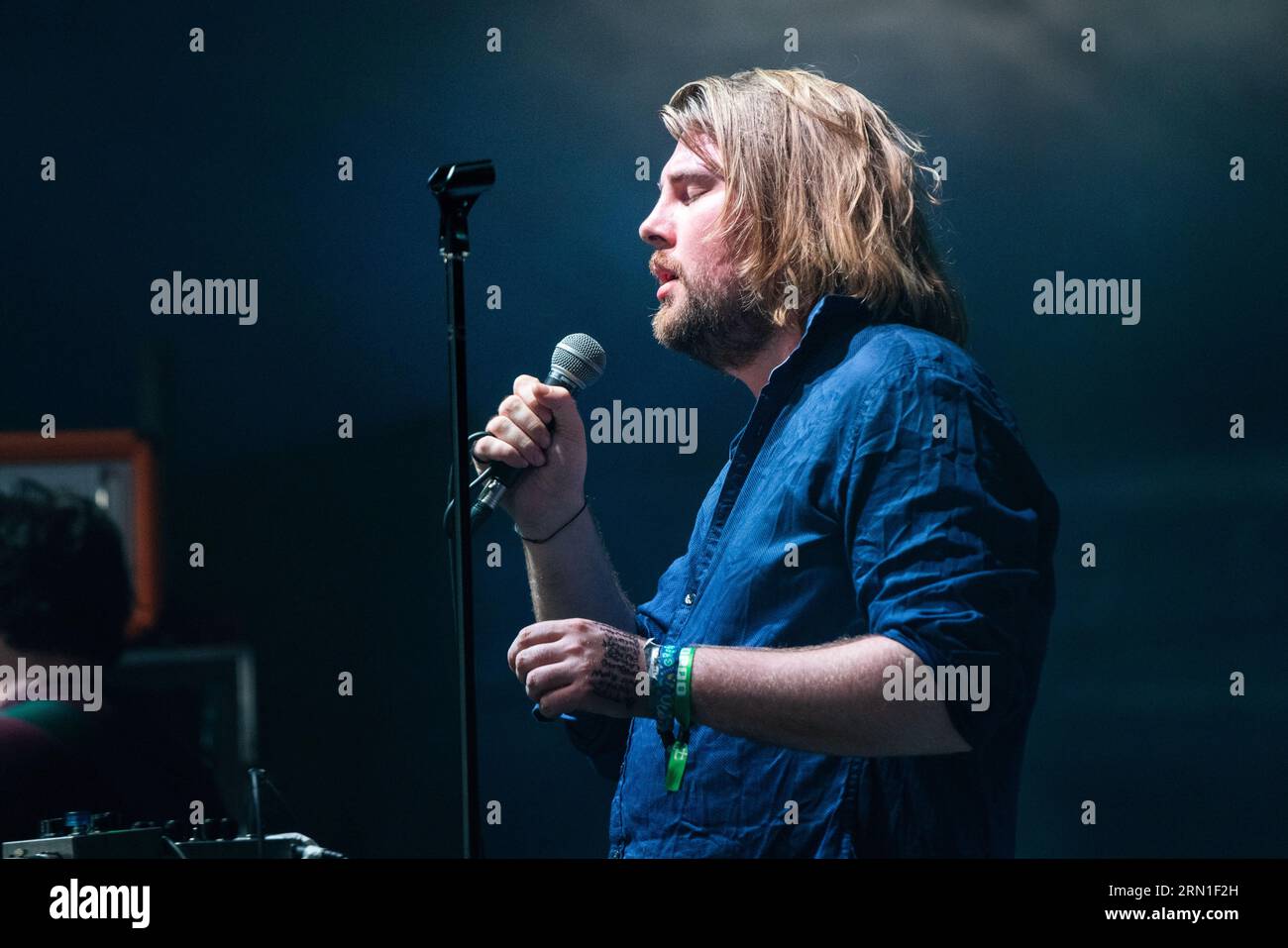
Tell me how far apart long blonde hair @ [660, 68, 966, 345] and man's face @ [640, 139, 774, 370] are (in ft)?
0.08

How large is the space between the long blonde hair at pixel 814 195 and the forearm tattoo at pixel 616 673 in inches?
24.3

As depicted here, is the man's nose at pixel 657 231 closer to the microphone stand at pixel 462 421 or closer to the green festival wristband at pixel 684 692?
the microphone stand at pixel 462 421

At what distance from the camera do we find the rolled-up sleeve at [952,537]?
1740 millimetres

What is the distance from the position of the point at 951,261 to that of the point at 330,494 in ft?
3.86

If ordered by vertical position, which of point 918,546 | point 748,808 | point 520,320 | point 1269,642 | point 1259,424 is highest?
point 520,320

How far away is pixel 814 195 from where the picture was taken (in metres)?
2.18

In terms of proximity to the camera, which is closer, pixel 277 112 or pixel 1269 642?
pixel 1269 642

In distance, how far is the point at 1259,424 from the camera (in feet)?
7.54

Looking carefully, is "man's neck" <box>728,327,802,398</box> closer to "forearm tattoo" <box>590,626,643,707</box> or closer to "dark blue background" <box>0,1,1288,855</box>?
"dark blue background" <box>0,1,1288,855</box>

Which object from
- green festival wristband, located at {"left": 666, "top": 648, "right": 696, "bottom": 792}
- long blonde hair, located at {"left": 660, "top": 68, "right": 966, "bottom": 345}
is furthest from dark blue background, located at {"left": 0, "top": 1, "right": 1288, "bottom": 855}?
green festival wristband, located at {"left": 666, "top": 648, "right": 696, "bottom": 792}

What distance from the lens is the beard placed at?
7.13 ft

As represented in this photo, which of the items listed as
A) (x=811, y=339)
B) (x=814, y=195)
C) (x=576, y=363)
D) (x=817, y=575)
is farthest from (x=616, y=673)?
(x=814, y=195)
